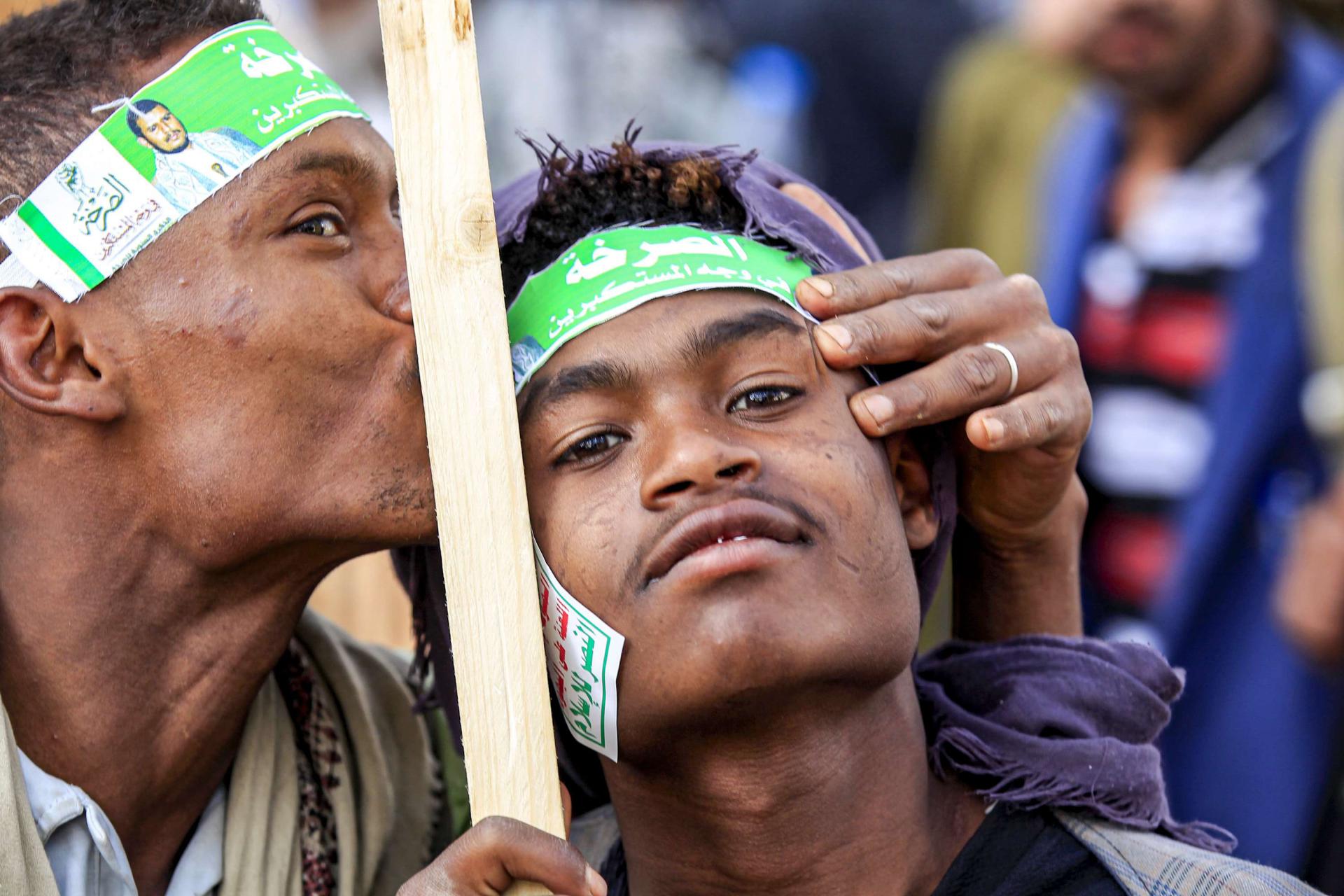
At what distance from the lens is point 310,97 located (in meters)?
3.01

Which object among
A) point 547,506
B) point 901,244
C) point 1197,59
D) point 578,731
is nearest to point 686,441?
point 547,506

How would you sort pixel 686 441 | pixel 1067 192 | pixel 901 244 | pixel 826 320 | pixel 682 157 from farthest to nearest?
pixel 901 244
pixel 1067 192
pixel 682 157
pixel 826 320
pixel 686 441

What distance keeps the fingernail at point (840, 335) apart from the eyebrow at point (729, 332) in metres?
0.05

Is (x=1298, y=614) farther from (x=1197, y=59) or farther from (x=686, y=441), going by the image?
(x=686, y=441)

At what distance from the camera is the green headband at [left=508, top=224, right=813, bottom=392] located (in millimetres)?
2791

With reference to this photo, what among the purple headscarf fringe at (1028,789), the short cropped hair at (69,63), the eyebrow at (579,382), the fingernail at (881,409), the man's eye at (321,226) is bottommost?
the purple headscarf fringe at (1028,789)

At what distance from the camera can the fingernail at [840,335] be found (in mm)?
2762

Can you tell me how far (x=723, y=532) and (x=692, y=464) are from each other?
0.12 meters

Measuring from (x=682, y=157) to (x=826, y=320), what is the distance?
45 centimetres

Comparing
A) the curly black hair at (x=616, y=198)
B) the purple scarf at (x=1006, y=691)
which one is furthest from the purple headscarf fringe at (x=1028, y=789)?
the curly black hair at (x=616, y=198)

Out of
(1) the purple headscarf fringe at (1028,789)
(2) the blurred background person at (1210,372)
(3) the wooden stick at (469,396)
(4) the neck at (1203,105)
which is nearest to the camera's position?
(3) the wooden stick at (469,396)

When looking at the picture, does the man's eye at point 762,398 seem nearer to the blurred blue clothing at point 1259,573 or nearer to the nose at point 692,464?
the nose at point 692,464

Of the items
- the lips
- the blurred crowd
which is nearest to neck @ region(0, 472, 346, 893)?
the lips

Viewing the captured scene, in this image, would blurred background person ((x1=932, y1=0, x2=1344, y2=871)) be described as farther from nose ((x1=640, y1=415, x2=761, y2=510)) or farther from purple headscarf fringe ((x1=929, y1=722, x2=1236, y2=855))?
nose ((x1=640, y1=415, x2=761, y2=510))
